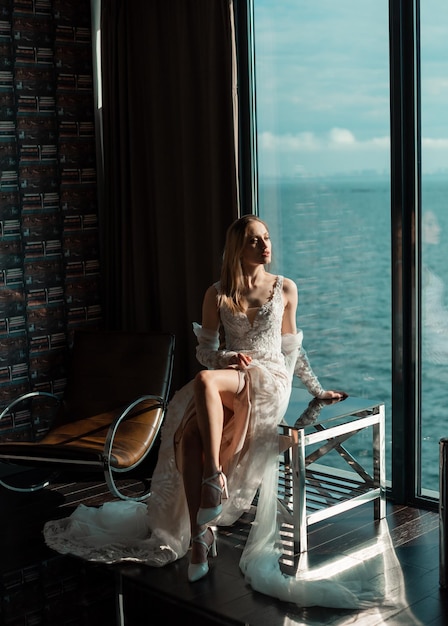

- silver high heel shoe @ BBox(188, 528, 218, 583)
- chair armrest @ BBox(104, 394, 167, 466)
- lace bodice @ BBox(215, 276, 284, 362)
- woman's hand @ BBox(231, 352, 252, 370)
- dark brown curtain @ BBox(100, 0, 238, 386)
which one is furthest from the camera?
dark brown curtain @ BBox(100, 0, 238, 386)

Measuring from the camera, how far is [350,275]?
4539 mm

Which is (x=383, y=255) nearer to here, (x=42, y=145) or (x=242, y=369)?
(x=242, y=369)

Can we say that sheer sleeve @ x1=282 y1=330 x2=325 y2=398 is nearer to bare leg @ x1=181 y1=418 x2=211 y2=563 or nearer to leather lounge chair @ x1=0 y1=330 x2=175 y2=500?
bare leg @ x1=181 y1=418 x2=211 y2=563

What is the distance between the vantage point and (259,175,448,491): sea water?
4.31m

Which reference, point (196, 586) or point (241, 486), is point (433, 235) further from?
point (196, 586)

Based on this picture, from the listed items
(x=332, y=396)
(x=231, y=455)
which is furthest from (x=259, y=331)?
(x=231, y=455)

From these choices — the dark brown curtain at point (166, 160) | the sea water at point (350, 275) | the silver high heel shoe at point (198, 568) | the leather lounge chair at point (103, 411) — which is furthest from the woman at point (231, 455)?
the dark brown curtain at point (166, 160)

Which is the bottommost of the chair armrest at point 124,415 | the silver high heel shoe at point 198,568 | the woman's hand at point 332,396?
the silver high heel shoe at point 198,568

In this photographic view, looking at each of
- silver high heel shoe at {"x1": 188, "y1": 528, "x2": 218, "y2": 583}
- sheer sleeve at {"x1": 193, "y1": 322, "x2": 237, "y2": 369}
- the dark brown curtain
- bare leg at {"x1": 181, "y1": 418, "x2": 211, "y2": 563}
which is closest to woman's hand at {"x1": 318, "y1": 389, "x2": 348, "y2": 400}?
sheer sleeve at {"x1": 193, "y1": 322, "x2": 237, "y2": 369}

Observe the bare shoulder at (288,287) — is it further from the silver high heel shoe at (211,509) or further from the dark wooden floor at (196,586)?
the dark wooden floor at (196,586)

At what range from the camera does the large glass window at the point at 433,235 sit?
4082 mm

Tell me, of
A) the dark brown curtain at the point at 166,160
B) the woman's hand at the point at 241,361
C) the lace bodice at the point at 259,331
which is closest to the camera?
the woman's hand at the point at 241,361

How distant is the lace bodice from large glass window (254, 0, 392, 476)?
0.61 metres

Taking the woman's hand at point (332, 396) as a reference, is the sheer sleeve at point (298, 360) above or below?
above
